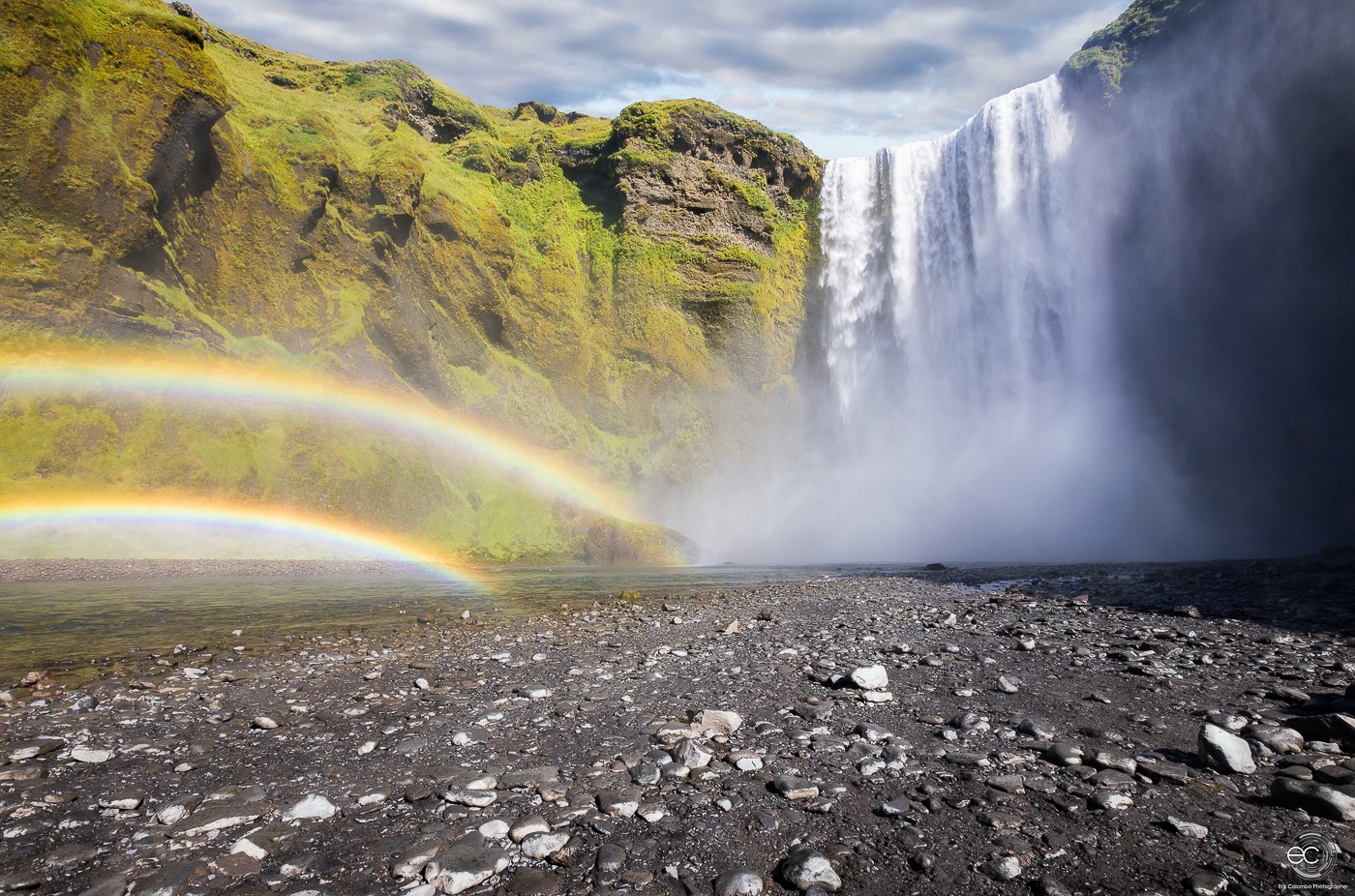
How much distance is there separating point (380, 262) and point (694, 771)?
4826 cm

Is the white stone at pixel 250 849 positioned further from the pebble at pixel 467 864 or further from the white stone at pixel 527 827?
the white stone at pixel 527 827

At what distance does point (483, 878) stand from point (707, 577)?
23.0 metres

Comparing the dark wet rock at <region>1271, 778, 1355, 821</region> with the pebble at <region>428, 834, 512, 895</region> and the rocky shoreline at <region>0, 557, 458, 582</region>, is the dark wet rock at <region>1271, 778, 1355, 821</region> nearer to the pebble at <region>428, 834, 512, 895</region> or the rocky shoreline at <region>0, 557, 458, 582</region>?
the pebble at <region>428, 834, 512, 895</region>

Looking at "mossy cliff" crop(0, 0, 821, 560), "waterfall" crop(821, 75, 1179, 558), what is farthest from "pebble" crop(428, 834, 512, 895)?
"waterfall" crop(821, 75, 1179, 558)

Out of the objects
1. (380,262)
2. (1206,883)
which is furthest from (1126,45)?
(1206,883)

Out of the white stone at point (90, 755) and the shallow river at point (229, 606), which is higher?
the white stone at point (90, 755)

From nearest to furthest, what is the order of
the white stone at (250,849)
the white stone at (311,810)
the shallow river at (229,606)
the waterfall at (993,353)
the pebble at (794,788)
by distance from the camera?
the white stone at (250,849) → the white stone at (311,810) → the pebble at (794,788) → the shallow river at (229,606) → the waterfall at (993,353)

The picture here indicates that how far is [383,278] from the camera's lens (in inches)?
1745

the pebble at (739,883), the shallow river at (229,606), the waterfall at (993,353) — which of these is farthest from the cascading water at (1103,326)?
the pebble at (739,883)

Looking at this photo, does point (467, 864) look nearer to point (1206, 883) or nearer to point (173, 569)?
point (1206, 883)

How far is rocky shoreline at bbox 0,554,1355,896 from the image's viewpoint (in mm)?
3166

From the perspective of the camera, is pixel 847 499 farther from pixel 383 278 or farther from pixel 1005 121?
pixel 383 278
